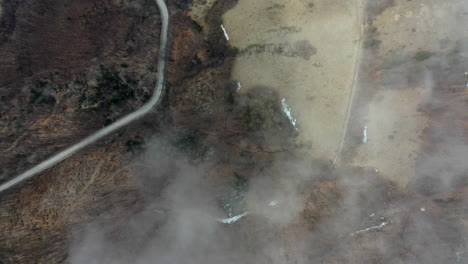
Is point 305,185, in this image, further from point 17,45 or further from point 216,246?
point 17,45

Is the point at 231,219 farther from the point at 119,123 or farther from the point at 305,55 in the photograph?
the point at 305,55

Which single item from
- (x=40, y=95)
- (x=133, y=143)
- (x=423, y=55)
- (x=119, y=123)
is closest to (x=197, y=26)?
(x=119, y=123)

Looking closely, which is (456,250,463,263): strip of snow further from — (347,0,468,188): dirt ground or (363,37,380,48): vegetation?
(363,37,380,48): vegetation

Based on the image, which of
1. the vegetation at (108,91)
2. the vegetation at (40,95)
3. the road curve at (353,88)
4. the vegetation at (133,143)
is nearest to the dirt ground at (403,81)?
the road curve at (353,88)

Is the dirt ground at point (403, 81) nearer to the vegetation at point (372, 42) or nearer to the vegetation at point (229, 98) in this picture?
the vegetation at point (372, 42)

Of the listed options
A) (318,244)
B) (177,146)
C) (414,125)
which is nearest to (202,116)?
(177,146)

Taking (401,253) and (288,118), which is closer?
(401,253)

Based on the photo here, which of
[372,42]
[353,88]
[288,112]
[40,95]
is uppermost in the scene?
[40,95]
